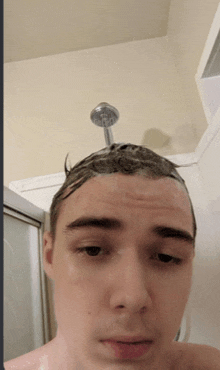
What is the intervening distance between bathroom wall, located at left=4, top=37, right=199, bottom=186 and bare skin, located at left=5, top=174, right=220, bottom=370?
1.18ft

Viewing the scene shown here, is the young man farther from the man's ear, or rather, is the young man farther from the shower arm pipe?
the shower arm pipe

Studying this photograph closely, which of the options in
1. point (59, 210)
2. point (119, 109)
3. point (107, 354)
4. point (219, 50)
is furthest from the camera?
point (119, 109)

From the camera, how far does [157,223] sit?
0.32 metres

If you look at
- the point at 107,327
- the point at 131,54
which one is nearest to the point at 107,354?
the point at 107,327

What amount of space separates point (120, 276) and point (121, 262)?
0.02 metres

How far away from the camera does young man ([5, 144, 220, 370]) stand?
28 cm

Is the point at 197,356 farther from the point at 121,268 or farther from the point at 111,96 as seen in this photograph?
the point at 111,96

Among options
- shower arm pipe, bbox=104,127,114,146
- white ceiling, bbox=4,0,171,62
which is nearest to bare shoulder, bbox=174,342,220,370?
shower arm pipe, bbox=104,127,114,146

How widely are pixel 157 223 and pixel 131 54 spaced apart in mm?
851

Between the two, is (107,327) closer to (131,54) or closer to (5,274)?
(5,274)

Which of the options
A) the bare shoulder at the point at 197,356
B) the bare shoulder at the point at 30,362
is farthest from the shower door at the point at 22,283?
the bare shoulder at the point at 197,356

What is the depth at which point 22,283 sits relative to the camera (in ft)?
1.43

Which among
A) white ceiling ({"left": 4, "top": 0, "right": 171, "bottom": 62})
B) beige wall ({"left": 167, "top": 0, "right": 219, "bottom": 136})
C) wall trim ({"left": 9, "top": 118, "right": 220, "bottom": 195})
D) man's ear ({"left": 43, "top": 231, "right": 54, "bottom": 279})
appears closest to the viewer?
man's ear ({"left": 43, "top": 231, "right": 54, "bottom": 279})

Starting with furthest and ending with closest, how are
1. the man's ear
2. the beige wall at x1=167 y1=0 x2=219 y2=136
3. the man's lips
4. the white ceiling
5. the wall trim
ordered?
the white ceiling < the beige wall at x1=167 y1=0 x2=219 y2=136 < the wall trim < the man's ear < the man's lips
